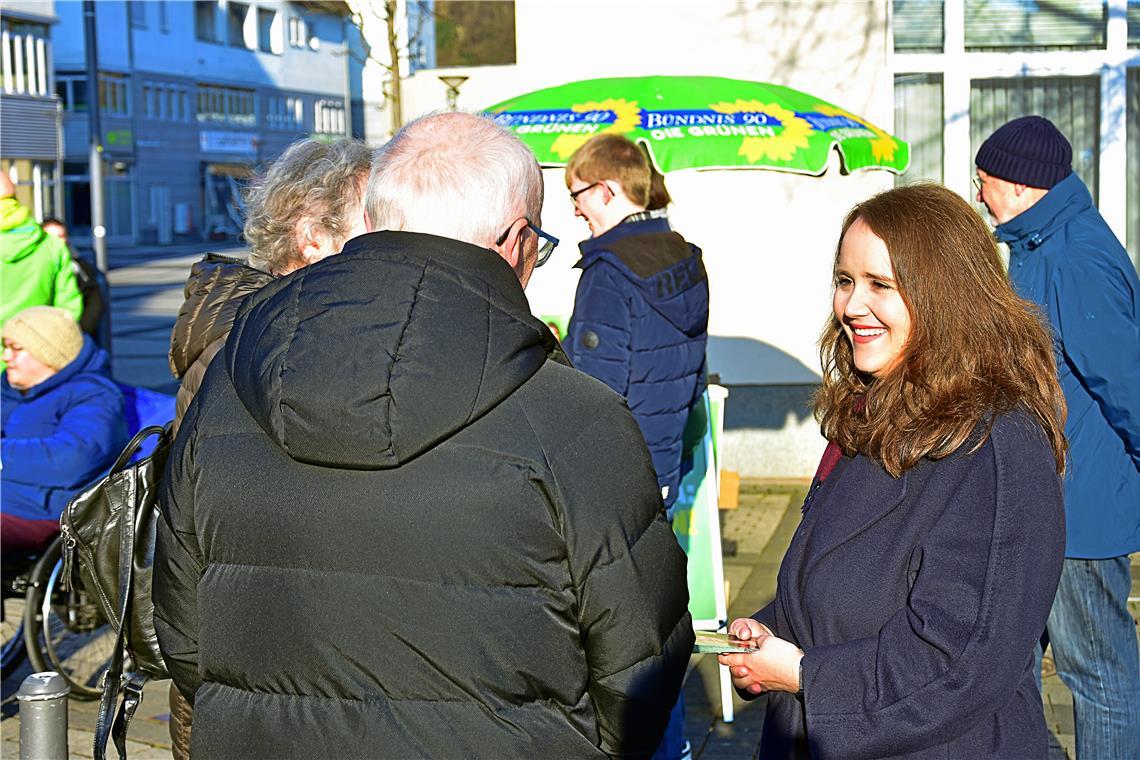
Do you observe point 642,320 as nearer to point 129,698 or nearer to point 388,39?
point 129,698

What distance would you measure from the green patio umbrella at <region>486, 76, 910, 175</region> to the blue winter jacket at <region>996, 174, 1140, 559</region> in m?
1.78

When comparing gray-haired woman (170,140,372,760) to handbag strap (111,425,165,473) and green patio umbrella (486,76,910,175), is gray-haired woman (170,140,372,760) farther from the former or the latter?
green patio umbrella (486,76,910,175)

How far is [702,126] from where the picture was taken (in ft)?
17.7

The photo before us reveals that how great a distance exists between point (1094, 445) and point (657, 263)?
1617 mm

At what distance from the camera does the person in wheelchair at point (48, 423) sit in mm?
5305

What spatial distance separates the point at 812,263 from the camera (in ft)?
29.1

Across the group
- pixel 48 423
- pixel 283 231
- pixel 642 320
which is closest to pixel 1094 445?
pixel 642 320

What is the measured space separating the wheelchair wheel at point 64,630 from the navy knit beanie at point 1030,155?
357 centimetres

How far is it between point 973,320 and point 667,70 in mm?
7008

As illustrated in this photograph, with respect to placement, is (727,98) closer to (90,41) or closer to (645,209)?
(645,209)

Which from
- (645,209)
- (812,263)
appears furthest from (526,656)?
(812,263)

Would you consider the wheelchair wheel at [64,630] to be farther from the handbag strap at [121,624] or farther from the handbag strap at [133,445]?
the handbag strap at [121,624]

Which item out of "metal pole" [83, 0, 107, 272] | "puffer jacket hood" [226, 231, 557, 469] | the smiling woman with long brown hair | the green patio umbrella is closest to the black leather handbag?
"puffer jacket hood" [226, 231, 557, 469]

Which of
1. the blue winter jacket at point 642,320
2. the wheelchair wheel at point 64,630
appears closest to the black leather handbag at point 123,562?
the blue winter jacket at point 642,320
